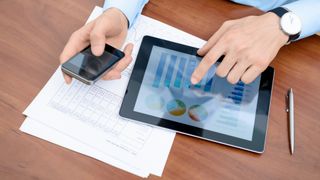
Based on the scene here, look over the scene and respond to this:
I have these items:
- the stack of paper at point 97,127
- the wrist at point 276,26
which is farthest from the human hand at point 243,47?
the stack of paper at point 97,127

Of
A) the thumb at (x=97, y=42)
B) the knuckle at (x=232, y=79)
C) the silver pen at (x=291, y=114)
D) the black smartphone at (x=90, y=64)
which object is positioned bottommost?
the silver pen at (x=291, y=114)

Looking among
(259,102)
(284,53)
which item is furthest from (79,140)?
(284,53)

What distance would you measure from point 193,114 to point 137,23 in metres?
0.24

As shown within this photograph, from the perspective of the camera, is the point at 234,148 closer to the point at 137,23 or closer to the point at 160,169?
the point at 160,169

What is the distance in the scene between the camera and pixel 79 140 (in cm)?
55

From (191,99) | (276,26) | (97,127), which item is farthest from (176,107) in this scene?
(276,26)

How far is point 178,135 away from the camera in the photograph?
57cm

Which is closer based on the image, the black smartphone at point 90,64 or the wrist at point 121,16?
the black smartphone at point 90,64

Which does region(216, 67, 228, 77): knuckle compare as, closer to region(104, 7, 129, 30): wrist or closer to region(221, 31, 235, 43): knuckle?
region(221, 31, 235, 43): knuckle

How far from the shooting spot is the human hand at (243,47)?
2.01 ft

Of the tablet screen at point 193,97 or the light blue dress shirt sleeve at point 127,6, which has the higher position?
the light blue dress shirt sleeve at point 127,6

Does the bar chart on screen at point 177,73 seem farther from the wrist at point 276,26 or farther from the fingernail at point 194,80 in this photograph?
the wrist at point 276,26

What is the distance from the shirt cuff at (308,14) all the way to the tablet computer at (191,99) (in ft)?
0.43

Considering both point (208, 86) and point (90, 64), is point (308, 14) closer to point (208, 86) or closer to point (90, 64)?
point (208, 86)
